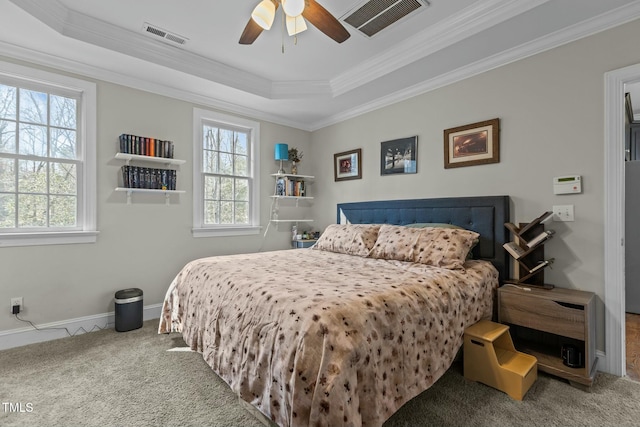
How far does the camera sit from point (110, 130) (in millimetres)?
3143

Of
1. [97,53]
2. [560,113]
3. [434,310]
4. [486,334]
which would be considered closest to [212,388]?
[434,310]

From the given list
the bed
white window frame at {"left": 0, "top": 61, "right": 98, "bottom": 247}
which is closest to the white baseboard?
white window frame at {"left": 0, "top": 61, "right": 98, "bottom": 247}

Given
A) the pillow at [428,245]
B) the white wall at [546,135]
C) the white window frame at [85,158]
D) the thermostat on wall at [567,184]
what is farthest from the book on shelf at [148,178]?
the thermostat on wall at [567,184]

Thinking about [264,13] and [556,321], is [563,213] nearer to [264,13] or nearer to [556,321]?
[556,321]

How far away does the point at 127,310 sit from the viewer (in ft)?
9.80

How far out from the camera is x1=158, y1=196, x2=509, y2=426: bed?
4.25 ft

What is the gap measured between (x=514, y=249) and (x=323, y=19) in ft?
7.32

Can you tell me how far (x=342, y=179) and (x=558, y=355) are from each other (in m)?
2.94

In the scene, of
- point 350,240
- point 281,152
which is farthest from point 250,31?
point 281,152

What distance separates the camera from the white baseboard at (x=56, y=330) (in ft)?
8.70

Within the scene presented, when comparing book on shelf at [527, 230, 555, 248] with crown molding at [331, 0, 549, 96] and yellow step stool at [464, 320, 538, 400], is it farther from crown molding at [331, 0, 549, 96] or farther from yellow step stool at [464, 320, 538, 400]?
crown molding at [331, 0, 549, 96]

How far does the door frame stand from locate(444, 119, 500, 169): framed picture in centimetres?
76

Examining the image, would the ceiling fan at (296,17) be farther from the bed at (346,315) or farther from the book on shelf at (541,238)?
the book on shelf at (541,238)

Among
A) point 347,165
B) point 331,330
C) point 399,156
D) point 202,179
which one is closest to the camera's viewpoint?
point 331,330
